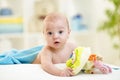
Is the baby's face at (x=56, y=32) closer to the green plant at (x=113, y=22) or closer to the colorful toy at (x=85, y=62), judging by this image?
the colorful toy at (x=85, y=62)

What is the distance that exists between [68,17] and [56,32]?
6.39ft

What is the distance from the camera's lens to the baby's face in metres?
0.98

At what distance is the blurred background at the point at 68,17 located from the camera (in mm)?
2834

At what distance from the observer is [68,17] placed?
9.59 ft

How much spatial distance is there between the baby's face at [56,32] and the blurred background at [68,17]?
5.86 ft

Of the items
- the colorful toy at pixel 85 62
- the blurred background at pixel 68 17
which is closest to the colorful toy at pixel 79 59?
the colorful toy at pixel 85 62

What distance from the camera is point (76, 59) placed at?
92cm

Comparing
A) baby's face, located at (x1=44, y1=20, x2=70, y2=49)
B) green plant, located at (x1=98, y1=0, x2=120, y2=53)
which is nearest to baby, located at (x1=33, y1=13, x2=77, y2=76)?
baby's face, located at (x1=44, y1=20, x2=70, y2=49)

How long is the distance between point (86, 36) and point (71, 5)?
0.37 meters

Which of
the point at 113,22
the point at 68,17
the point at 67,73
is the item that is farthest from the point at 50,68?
the point at 68,17

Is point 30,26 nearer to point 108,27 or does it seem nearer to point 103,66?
point 108,27

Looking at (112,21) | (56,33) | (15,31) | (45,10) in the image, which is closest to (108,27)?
(112,21)

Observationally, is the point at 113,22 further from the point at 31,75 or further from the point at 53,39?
the point at 31,75

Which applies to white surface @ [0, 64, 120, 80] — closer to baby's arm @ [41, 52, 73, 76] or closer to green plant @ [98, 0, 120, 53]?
baby's arm @ [41, 52, 73, 76]
